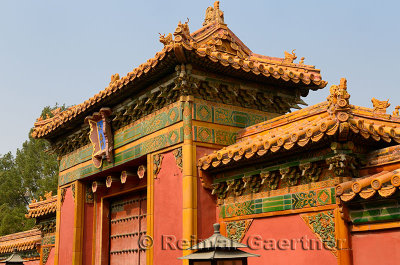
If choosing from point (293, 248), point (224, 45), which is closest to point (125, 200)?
point (224, 45)

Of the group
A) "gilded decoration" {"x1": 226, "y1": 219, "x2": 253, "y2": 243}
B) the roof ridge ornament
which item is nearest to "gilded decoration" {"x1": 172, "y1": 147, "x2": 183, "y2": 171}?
"gilded decoration" {"x1": 226, "y1": 219, "x2": 253, "y2": 243}

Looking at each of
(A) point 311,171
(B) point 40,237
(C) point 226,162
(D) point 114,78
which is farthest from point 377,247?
(B) point 40,237

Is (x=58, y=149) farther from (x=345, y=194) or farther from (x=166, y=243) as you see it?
(x=345, y=194)

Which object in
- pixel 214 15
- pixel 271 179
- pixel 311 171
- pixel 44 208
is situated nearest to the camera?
pixel 311 171

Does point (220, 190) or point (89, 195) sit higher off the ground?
point (89, 195)

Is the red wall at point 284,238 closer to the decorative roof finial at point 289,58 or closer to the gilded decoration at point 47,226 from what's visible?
the decorative roof finial at point 289,58

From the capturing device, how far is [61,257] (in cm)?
1392

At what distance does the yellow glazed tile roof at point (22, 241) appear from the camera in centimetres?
1806

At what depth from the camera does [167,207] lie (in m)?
9.48

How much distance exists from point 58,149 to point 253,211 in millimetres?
8240

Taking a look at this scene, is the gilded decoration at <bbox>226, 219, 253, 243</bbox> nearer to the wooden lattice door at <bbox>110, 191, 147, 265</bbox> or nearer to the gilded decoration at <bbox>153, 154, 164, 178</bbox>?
the gilded decoration at <bbox>153, 154, 164, 178</bbox>

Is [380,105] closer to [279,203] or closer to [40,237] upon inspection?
[279,203]

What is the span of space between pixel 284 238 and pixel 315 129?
6.57ft

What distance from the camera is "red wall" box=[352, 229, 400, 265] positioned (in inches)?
251
